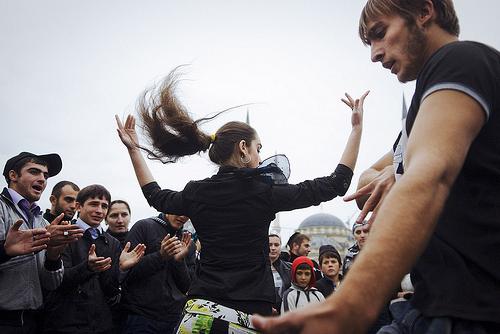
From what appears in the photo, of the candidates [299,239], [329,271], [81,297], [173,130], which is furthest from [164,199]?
[299,239]

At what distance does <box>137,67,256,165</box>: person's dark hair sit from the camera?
3307 mm

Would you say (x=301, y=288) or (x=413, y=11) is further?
(x=301, y=288)

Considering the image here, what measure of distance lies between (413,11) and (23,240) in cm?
352

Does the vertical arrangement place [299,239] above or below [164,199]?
below

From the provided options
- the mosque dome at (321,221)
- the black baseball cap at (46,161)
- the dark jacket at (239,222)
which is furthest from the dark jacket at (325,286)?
the mosque dome at (321,221)

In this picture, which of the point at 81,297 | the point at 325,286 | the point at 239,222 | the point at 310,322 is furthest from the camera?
the point at 325,286

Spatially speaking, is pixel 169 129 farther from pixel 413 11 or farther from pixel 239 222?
pixel 413 11

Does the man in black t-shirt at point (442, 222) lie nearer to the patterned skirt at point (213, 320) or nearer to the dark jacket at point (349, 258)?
the patterned skirt at point (213, 320)

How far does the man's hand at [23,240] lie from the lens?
3564 millimetres

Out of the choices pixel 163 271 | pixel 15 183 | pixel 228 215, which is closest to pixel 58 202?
pixel 15 183

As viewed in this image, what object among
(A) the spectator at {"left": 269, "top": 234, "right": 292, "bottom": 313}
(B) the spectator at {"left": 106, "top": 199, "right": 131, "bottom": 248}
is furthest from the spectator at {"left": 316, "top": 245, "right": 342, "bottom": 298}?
(B) the spectator at {"left": 106, "top": 199, "right": 131, "bottom": 248}

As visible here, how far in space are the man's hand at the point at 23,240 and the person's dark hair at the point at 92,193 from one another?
1.47m

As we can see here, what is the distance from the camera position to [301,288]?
19.9 feet

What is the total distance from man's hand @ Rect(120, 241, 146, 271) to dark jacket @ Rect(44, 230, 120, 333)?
0.25 meters
